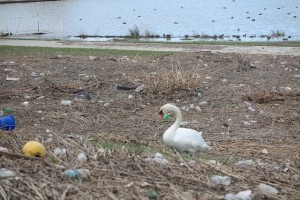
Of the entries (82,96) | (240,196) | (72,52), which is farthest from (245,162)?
(72,52)

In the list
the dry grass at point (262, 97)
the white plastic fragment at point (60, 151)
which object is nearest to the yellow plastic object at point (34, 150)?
the white plastic fragment at point (60, 151)

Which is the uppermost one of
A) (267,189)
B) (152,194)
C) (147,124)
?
(152,194)

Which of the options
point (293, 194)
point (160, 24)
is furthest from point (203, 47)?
point (160, 24)

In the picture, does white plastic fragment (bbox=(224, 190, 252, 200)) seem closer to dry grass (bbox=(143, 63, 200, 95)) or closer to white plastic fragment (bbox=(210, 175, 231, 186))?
white plastic fragment (bbox=(210, 175, 231, 186))

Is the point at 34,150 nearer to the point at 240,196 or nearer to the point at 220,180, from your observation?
the point at 220,180

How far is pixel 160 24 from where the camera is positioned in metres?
36.4

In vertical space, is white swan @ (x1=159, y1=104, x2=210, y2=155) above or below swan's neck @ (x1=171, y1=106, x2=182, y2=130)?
below

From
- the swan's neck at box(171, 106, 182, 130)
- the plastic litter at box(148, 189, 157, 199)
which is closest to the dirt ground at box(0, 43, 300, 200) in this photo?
the plastic litter at box(148, 189, 157, 199)

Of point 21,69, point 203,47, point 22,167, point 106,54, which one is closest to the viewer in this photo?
point 22,167

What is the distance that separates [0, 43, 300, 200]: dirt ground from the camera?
157 inches

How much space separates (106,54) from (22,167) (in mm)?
11805

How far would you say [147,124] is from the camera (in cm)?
773

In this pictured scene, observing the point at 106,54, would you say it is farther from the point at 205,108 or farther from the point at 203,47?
the point at 205,108

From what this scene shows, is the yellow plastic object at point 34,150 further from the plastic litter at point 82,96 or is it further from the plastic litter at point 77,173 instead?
the plastic litter at point 82,96
